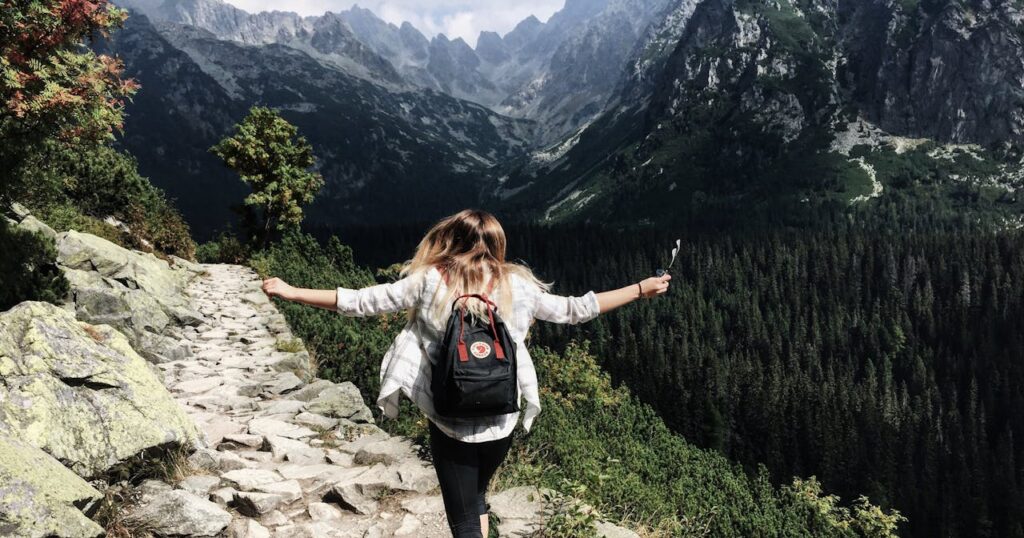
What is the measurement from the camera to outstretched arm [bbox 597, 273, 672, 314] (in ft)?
17.5

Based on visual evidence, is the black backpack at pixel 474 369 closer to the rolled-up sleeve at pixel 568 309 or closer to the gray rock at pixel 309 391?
Answer: the rolled-up sleeve at pixel 568 309

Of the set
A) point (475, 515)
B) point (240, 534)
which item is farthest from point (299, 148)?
point (475, 515)

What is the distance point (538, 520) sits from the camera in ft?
25.5

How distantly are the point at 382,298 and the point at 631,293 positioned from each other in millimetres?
2326

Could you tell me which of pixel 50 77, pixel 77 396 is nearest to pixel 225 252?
pixel 50 77

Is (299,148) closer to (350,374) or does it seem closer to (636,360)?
(350,374)

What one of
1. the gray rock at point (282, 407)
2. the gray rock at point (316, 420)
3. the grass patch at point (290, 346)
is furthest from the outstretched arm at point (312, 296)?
the grass patch at point (290, 346)

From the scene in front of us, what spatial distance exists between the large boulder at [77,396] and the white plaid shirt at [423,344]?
4.80 meters

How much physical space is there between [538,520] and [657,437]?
21.1m

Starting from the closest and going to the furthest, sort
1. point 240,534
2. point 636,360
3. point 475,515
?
1. point 475,515
2. point 240,534
3. point 636,360

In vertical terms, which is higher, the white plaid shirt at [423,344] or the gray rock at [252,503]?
the white plaid shirt at [423,344]

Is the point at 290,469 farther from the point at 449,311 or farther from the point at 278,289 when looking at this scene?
the point at 449,311

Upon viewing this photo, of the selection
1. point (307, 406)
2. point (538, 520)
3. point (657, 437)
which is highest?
point (307, 406)

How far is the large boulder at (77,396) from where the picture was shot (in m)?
6.88
